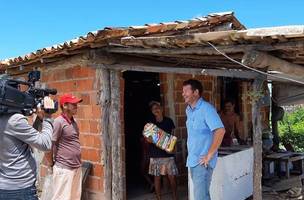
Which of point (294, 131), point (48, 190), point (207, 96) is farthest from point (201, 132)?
point (294, 131)

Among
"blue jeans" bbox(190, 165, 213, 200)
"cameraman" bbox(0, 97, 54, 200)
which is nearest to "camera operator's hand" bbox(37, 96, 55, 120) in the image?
"cameraman" bbox(0, 97, 54, 200)

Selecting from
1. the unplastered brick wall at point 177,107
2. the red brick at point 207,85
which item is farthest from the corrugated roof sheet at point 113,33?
the red brick at point 207,85

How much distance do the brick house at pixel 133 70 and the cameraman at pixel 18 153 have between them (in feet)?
5.47

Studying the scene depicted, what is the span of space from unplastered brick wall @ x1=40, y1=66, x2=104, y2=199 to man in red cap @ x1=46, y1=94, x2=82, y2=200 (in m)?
0.71

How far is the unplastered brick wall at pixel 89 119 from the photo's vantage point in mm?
6414

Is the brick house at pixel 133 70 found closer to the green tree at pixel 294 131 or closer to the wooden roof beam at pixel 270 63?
the wooden roof beam at pixel 270 63

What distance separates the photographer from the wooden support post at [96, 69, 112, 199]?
6.17 metres

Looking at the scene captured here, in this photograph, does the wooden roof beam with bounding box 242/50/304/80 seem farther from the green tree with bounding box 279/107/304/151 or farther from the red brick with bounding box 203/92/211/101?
the green tree with bounding box 279/107/304/151

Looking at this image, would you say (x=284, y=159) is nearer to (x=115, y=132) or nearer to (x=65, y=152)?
(x=115, y=132)

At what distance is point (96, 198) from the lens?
6523mm

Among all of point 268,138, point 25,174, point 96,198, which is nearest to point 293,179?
point 268,138

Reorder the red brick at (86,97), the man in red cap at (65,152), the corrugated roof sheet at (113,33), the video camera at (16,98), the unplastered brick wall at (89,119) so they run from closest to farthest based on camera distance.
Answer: the video camera at (16,98), the corrugated roof sheet at (113,33), the man in red cap at (65,152), the unplastered brick wall at (89,119), the red brick at (86,97)

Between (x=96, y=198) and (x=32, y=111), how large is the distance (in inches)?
116

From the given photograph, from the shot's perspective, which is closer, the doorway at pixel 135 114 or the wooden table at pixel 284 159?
the wooden table at pixel 284 159
